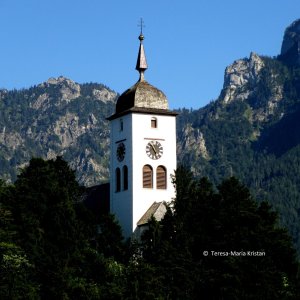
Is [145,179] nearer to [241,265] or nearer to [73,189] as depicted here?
[73,189]

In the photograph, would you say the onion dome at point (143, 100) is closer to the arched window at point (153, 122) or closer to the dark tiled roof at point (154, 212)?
the arched window at point (153, 122)

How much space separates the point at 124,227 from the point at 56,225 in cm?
1777

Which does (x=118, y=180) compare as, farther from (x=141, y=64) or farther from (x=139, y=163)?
(x=141, y=64)

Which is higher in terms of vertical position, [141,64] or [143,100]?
[141,64]

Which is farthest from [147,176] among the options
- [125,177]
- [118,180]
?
[118,180]

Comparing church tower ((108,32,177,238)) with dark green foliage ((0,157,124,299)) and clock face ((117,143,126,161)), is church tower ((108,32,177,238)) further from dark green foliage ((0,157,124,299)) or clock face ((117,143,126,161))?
dark green foliage ((0,157,124,299))

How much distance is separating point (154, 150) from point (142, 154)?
1.35 m

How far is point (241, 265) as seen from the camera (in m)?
83.9

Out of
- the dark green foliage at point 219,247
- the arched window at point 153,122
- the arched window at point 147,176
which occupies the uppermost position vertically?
the arched window at point 153,122

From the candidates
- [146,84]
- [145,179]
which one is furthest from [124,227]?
[146,84]

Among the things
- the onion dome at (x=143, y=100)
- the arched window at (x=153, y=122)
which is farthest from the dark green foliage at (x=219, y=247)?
the onion dome at (x=143, y=100)

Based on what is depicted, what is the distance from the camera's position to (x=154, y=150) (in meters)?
105

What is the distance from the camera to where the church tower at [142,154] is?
4070 inches

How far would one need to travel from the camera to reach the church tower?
103 metres
